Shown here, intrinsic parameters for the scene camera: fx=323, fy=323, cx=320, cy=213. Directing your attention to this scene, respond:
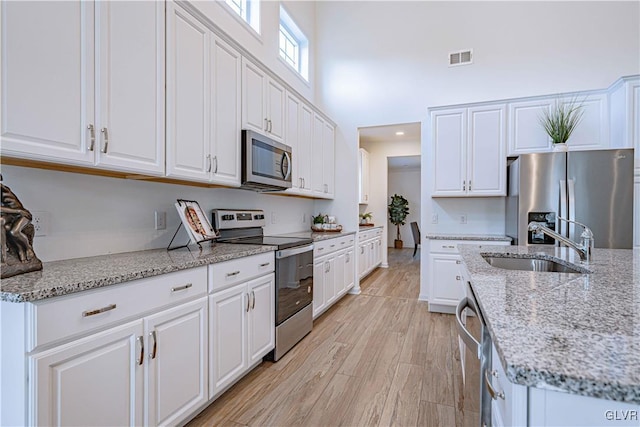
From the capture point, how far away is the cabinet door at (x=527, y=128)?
139 inches

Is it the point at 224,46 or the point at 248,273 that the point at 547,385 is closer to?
the point at 248,273

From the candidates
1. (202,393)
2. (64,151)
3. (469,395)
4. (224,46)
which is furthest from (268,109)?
(469,395)

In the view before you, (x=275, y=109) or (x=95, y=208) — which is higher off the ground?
(x=275, y=109)

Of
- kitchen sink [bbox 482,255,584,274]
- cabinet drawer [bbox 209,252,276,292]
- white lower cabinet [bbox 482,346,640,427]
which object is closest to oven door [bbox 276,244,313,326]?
cabinet drawer [bbox 209,252,276,292]

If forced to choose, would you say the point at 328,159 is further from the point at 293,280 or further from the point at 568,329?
the point at 568,329

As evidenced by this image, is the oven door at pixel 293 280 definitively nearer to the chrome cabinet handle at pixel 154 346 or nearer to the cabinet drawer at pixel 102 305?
the cabinet drawer at pixel 102 305

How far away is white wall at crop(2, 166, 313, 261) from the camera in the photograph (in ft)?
5.22

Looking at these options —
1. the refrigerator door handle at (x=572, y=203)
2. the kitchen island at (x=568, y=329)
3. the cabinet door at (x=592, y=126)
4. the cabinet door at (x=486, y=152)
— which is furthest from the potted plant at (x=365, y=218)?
the kitchen island at (x=568, y=329)

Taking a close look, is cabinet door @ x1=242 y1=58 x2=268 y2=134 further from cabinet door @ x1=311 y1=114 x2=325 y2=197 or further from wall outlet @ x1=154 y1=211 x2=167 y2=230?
cabinet door @ x1=311 y1=114 x2=325 y2=197

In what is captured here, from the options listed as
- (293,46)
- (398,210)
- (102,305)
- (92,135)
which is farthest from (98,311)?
(398,210)

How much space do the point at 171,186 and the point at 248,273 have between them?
0.88 metres

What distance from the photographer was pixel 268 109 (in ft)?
9.86

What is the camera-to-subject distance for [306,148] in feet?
12.6

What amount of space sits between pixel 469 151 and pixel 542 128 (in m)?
0.76
